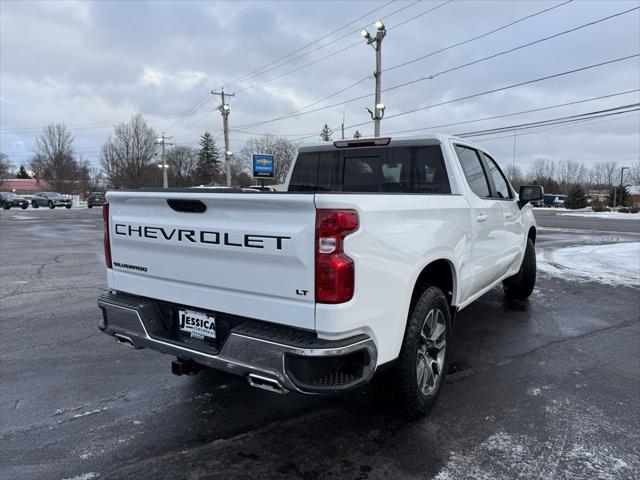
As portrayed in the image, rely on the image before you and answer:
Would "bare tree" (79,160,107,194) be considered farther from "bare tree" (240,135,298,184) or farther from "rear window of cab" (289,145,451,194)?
"rear window of cab" (289,145,451,194)

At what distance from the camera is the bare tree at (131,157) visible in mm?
72438

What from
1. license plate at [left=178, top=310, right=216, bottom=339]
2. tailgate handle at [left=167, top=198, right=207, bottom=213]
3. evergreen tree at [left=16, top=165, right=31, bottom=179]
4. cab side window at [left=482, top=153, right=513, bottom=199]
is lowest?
license plate at [left=178, top=310, right=216, bottom=339]

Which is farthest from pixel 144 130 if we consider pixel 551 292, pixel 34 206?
pixel 551 292

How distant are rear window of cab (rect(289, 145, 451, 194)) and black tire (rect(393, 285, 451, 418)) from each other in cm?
117

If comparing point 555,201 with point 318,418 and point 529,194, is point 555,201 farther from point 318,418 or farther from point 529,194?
point 318,418

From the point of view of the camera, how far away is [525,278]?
21.9 feet

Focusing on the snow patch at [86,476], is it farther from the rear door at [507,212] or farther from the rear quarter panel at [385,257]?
the rear door at [507,212]

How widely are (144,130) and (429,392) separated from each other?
80433 millimetres

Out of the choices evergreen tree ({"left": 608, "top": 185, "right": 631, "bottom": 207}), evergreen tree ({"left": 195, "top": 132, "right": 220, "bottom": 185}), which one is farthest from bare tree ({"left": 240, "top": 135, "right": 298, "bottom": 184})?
evergreen tree ({"left": 608, "top": 185, "right": 631, "bottom": 207})

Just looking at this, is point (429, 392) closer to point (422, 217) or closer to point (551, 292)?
point (422, 217)

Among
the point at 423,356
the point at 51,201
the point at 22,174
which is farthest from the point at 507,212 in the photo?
the point at 22,174

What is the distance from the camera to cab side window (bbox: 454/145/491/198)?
169 inches

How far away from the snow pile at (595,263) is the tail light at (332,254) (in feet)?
24.7

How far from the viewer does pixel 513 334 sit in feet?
17.3
